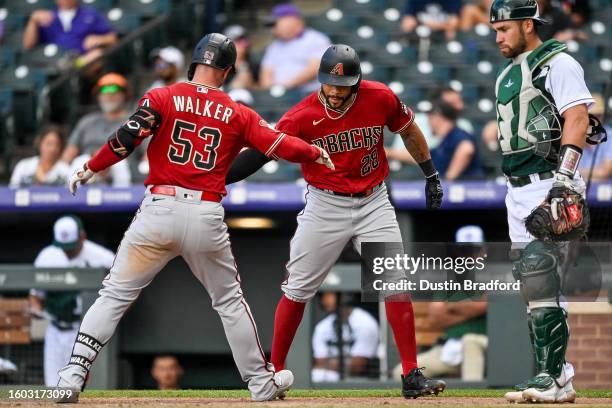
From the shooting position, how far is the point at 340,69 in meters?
6.27

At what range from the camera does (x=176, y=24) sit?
514 inches

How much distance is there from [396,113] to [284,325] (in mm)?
1233

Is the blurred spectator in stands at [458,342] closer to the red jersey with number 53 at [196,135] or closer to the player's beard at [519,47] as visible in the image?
the player's beard at [519,47]

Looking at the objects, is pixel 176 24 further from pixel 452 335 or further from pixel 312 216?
pixel 312 216

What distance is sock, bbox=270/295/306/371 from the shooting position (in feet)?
21.6

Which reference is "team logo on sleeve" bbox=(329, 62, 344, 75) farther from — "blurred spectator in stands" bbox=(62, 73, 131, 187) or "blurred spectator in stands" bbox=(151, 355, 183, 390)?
"blurred spectator in stands" bbox=(62, 73, 131, 187)

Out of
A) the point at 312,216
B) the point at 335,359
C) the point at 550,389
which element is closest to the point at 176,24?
the point at 335,359

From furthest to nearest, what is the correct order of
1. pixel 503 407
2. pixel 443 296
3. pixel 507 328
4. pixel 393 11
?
pixel 393 11
pixel 507 328
pixel 443 296
pixel 503 407

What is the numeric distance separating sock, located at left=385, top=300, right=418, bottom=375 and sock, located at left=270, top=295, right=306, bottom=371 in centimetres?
49

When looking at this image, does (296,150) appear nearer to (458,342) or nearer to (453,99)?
(458,342)

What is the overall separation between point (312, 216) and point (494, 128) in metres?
4.13

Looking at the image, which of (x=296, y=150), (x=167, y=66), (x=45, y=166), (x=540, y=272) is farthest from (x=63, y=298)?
(x=540, y=272)

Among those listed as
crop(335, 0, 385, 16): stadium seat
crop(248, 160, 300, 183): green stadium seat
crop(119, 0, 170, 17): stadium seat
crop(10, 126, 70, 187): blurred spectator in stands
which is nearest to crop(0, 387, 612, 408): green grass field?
crop(248, 160, 300, 183): green stadium seat

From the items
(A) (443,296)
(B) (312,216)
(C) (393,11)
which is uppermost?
(C) (393,11)
